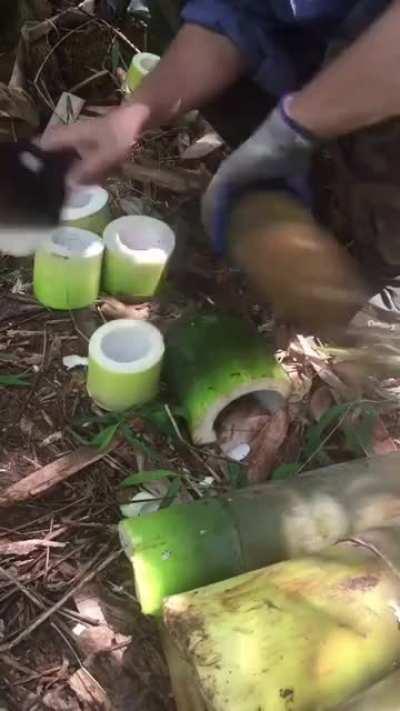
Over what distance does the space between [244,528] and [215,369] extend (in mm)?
317

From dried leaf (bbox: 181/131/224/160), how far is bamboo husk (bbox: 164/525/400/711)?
1067mm

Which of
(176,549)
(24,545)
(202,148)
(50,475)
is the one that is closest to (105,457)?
(50,475)

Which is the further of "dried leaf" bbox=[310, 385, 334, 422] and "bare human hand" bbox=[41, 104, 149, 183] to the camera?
"dried leaf" bbox=[310, 385, 334, 422]

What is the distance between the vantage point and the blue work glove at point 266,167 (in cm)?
142

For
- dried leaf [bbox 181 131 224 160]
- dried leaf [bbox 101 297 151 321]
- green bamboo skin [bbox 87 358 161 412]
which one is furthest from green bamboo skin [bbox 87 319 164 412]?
dried leaf [bbox 181 131 224 160]

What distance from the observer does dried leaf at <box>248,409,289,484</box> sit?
60.4 inches

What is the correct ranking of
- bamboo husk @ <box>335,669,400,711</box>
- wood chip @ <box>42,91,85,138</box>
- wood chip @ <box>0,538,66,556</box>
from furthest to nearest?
wood chip @ <box>42,91,85,138</box>
wood chip @ <box>0,538,66,556</box>
bamboo husk @ <box>335,669,400,711</box>

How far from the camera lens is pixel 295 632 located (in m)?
1.12

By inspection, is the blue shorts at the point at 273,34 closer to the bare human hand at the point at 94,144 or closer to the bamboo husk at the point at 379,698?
the bare human hand at the point at 94,144

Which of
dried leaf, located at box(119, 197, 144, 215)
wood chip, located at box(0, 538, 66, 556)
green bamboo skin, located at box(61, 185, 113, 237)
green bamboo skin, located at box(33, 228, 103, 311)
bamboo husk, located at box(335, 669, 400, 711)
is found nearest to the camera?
bamboo husk, located at box(335, 669, 400, 711)

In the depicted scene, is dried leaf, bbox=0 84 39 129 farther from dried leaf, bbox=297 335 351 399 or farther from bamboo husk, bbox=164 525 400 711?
bamboo husk, bbox=164 525 400 711

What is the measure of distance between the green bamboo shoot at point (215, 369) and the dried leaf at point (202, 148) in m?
0.53

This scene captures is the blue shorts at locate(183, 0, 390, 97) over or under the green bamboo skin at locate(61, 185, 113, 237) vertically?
over

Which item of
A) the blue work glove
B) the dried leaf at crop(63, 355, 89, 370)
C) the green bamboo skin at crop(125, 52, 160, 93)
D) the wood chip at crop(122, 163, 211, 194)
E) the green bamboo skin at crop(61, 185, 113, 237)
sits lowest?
the dried leaf at crop(63, 355, 89, 370)
